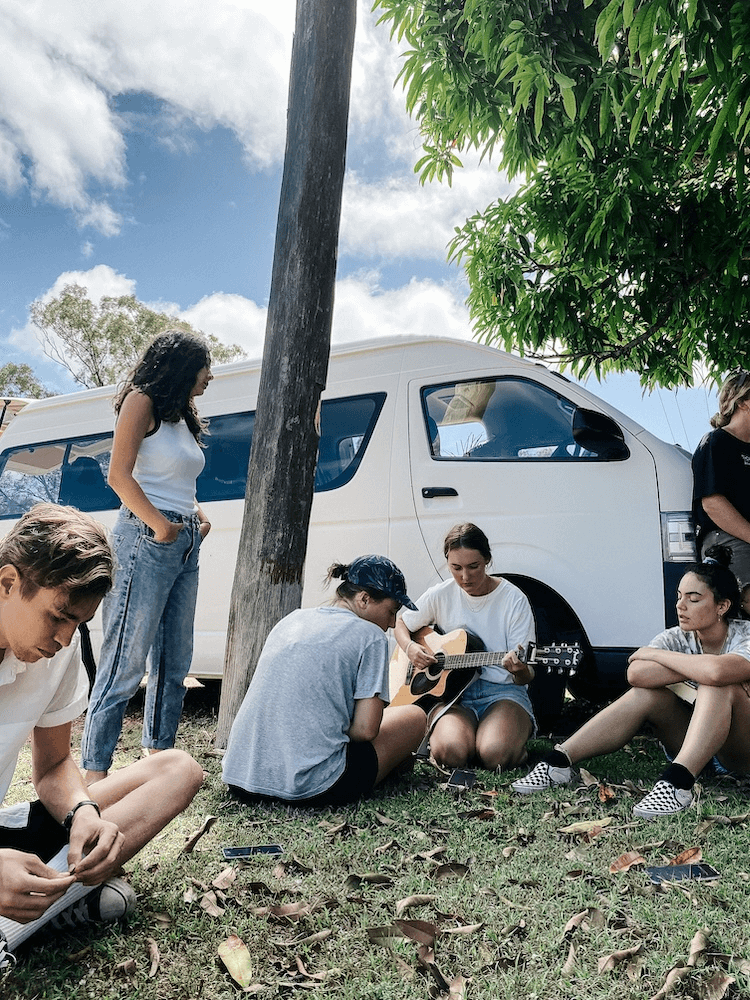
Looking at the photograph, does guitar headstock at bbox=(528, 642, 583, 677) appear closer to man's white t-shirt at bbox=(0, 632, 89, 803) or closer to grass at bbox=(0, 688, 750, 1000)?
grass at bbox=(0, 688, 750, 1000)

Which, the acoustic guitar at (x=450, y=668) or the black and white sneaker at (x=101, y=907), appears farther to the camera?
the acoustic guitar at (x=450, y=668)

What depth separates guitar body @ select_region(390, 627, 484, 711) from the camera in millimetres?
4348

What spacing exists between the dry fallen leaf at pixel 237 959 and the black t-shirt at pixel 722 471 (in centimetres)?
306

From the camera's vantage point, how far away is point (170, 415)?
3.64 metres

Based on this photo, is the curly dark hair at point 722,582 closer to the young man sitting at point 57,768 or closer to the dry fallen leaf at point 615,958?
the dry fallen leaf at point 615,958

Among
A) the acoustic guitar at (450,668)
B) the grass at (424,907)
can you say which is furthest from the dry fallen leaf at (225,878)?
the acoustic guitar at (450,668)

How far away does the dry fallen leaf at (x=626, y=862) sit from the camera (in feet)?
8.90

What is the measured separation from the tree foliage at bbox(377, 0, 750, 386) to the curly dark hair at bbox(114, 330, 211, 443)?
225 cm

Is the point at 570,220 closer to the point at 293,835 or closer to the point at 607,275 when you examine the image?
the point at 607,275

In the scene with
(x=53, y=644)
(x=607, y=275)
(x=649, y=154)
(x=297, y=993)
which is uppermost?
(x=649, y=154)

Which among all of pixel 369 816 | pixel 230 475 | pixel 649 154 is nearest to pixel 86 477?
pixel 230 475

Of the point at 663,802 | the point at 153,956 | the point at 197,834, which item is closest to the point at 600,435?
the point at 663,802

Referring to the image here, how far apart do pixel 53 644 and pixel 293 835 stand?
1606mm

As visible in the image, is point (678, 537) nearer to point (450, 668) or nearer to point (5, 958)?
point (450, 668)
